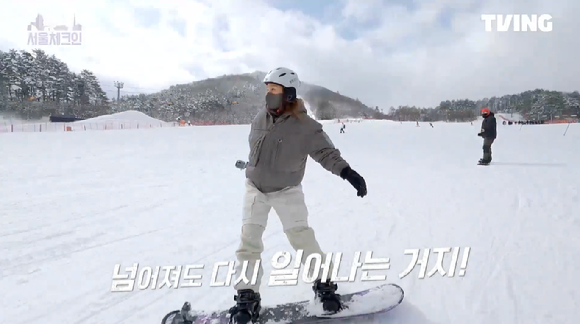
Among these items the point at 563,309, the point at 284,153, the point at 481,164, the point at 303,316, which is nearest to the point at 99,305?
the point at 303,316

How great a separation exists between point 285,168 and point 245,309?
1066 mm

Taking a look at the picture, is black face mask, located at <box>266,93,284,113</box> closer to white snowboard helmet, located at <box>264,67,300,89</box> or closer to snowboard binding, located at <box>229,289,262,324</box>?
white snowboard helmet, located at <box>264,67,300,89</box>

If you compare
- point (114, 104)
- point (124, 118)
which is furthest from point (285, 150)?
point (114, 104)

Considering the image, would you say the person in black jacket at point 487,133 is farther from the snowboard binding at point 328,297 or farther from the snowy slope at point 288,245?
the snowboard binding at point 328,297

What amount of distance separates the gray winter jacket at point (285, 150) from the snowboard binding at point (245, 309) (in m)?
0.78

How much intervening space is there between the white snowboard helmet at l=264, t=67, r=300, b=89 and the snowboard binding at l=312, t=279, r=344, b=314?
1.55 m

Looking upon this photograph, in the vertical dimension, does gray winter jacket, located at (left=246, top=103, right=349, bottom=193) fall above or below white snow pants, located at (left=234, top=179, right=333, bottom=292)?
above

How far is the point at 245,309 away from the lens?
2.42m

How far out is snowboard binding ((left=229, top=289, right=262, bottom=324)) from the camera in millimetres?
2396

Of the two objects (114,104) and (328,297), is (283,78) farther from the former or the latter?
(114,104)

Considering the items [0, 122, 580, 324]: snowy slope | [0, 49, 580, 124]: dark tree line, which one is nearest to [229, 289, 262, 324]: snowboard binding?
[0, 122, 580, 324]: snowy slope

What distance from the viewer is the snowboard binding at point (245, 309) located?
2.40m

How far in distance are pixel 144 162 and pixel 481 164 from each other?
11.6 m

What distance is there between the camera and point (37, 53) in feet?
244
